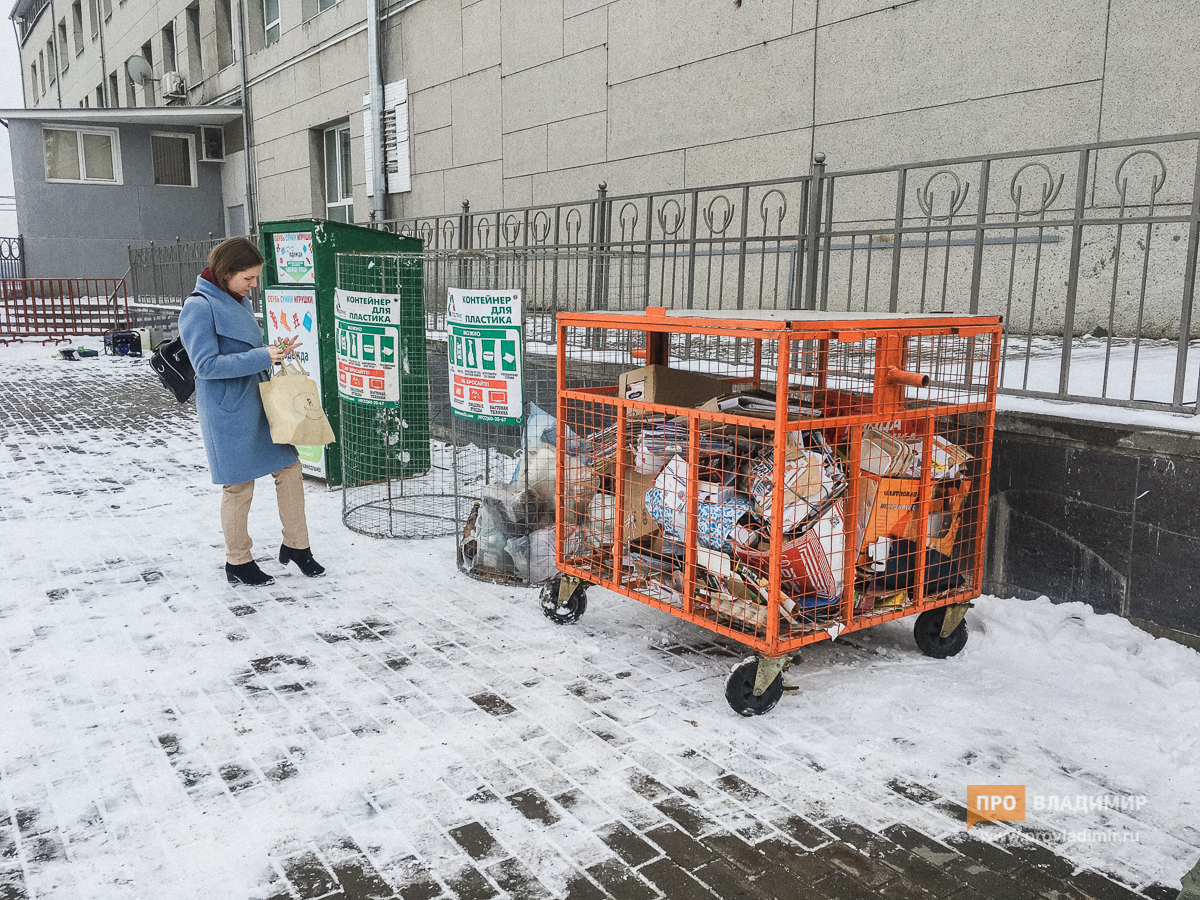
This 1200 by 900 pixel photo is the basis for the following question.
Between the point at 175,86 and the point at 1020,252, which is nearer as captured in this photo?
the point at 1020,252

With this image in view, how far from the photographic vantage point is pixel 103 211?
22438 millimetres

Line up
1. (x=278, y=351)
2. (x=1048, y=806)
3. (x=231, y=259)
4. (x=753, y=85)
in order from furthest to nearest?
(x=753, y=85)
(x=278, y=351)
(x=231, y=259)
(x=1048, y=806)

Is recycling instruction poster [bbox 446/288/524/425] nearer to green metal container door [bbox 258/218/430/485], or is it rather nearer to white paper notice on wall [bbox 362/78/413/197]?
green metal container door [bbox 258/218/430/485]

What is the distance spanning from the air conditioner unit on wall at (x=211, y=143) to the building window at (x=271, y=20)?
165 inches

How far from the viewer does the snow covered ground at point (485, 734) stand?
8.53ft

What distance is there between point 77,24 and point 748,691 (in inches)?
1475

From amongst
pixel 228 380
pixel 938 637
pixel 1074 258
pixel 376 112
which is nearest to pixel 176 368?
pixel 228 380

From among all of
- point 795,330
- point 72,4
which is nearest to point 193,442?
point 795,330

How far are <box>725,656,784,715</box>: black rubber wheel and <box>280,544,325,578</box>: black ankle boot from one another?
260 cm

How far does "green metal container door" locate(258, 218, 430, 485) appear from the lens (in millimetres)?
6566

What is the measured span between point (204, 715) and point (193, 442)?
5.95 metres

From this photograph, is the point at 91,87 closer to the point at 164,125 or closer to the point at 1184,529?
the point at 164,125

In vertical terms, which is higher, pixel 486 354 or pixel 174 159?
pixel 174 159

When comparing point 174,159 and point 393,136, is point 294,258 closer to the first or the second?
point 393,136
